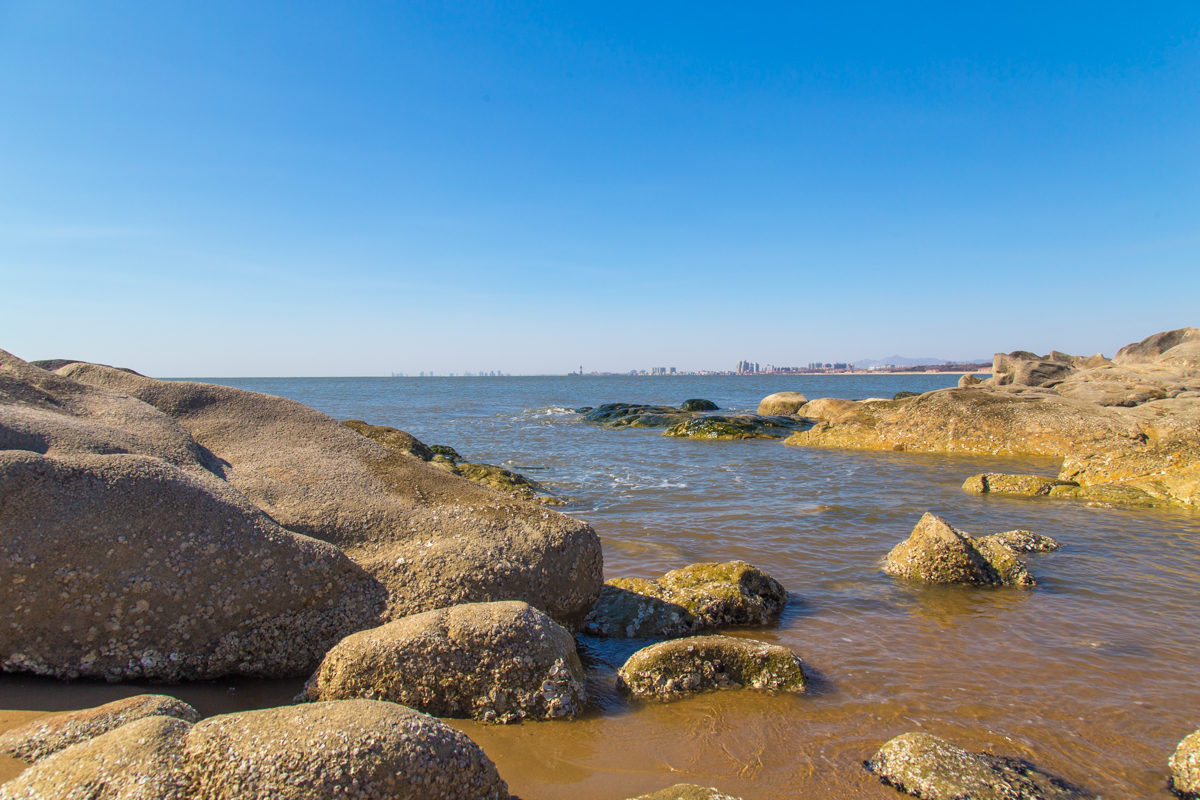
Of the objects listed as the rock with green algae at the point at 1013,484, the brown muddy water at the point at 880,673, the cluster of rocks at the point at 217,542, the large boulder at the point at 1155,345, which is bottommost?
the brown muddy water at the point at 880,673

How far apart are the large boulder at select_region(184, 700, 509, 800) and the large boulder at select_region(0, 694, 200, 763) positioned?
68cm

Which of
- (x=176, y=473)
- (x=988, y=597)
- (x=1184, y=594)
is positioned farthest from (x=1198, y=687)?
(x=176, y=473)

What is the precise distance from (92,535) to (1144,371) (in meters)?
31.3

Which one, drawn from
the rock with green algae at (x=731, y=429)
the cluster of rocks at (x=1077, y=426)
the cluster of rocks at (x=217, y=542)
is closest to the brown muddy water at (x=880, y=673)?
the cluster of rocks at (x=217, y=542)

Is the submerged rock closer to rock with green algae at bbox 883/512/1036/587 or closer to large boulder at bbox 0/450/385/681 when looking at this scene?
rock with green algae at bbox 883/512/1036/587

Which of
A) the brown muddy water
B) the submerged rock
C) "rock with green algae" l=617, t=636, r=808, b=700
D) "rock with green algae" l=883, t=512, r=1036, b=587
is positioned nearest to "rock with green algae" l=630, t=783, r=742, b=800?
the brown muddy water

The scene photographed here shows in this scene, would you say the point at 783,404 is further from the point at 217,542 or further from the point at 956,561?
the point at 217,542

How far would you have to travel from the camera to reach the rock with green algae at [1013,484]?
11188mm

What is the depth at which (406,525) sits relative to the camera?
198 inches

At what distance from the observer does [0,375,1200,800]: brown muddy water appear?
357cm

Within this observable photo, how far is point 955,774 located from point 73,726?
4568mm

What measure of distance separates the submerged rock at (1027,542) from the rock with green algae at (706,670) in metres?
4.71

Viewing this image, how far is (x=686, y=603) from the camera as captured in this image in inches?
229

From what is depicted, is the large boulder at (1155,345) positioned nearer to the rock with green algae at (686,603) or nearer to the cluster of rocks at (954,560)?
the cluster of rocks at (954,560)
